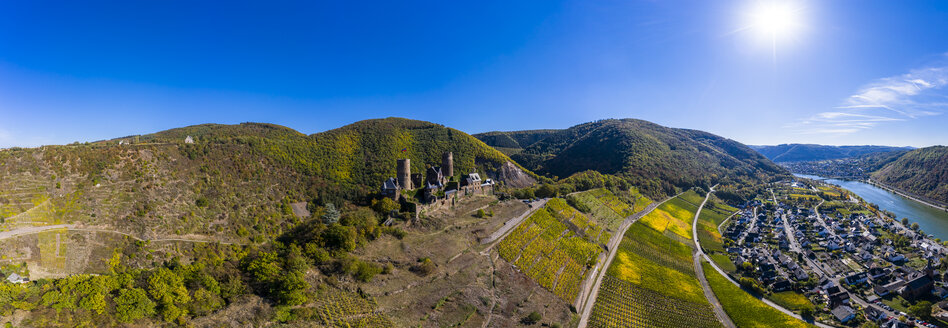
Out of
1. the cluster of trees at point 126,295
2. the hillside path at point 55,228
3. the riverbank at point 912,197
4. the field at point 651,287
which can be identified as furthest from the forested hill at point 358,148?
the riverbank at point 912,197

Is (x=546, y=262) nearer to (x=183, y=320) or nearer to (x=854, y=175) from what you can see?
(x=183, y=320)

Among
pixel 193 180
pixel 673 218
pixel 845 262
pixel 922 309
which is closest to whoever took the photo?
pixel 922 309

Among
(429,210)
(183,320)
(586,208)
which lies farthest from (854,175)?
(183,320)

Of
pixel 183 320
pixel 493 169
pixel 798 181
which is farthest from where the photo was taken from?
pixel 798 181

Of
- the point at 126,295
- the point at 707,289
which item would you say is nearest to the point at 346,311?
the point at 126,295

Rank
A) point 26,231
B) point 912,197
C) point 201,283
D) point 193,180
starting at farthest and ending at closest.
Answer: point 912,197 → point 193,180 → point 201,283 → point 26,231

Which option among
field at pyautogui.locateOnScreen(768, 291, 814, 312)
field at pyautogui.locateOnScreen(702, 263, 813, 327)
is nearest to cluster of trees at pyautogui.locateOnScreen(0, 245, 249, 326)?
field at pyautogui.locateOnScreen(702, 263, 813, 327)

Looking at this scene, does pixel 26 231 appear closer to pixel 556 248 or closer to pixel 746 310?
pixel 556 248
